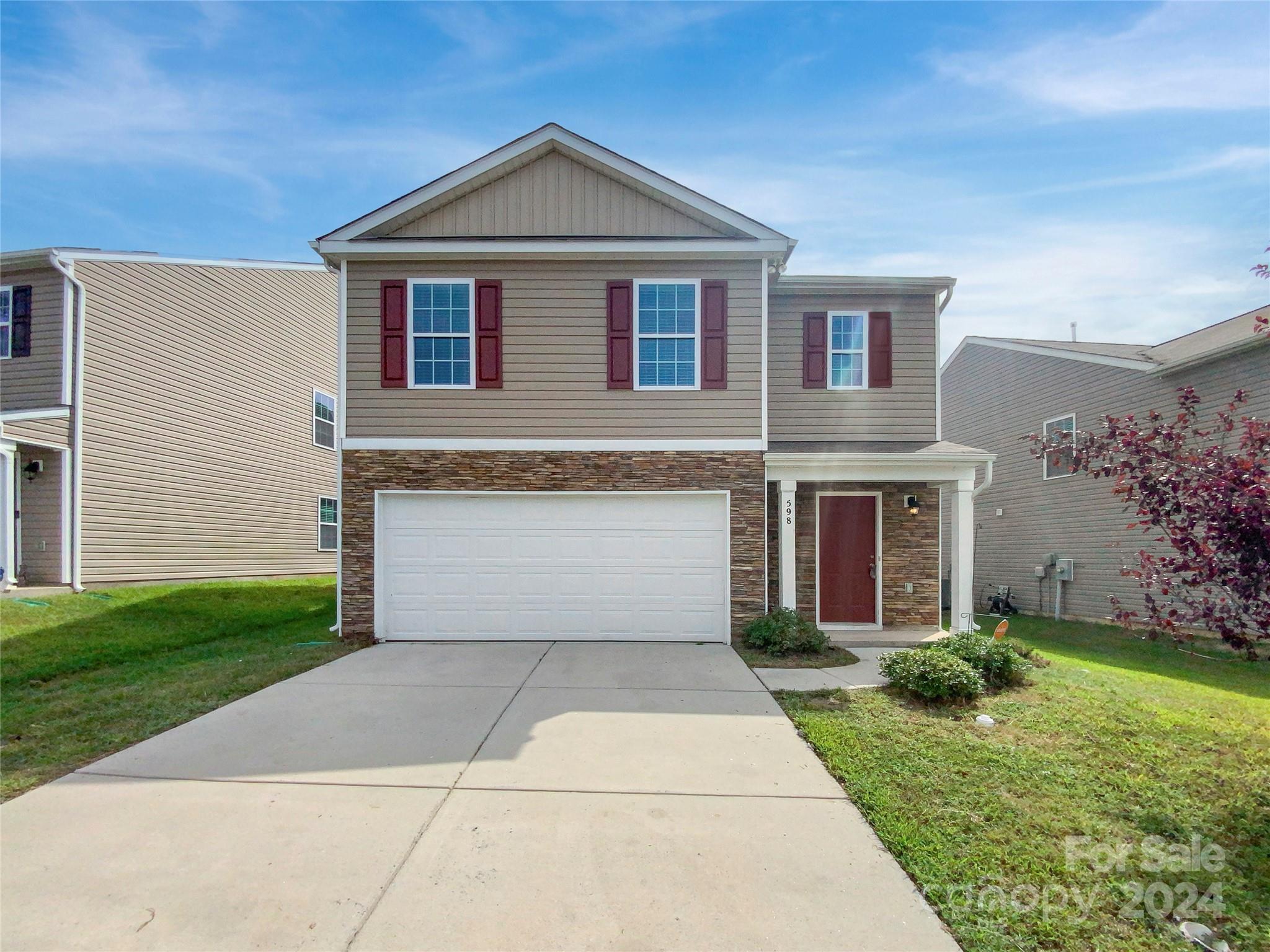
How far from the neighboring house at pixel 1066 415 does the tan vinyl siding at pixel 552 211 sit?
7212mm

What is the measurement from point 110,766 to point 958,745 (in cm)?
627

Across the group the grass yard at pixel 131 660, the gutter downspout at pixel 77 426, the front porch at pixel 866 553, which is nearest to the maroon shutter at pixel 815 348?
the front porch at pixel 866 553

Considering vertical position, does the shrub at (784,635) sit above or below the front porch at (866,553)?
below

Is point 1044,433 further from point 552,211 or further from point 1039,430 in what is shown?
point 552,211

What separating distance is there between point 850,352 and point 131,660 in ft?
36.1

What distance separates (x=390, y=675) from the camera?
290 inches

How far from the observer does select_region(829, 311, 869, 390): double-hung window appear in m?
10.5

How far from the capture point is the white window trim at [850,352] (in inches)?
413

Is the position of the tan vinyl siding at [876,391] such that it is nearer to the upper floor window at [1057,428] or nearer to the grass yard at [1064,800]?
the upper floor window at [1057,428]

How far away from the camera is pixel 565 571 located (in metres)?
9.42

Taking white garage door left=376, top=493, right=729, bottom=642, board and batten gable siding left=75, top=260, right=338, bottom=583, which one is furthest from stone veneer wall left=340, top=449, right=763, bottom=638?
board and batten gable siding left=75, top=260, right=338, bottom=583

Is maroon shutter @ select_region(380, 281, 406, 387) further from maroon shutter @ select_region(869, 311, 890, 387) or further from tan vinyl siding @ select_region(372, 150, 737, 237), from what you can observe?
maroon shutter @ select_region(869, 311, 890, 387)

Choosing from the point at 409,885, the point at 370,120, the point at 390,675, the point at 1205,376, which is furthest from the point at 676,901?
the point at 1205,376

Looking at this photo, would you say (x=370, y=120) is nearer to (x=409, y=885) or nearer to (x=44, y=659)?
(x=44, y=659)
